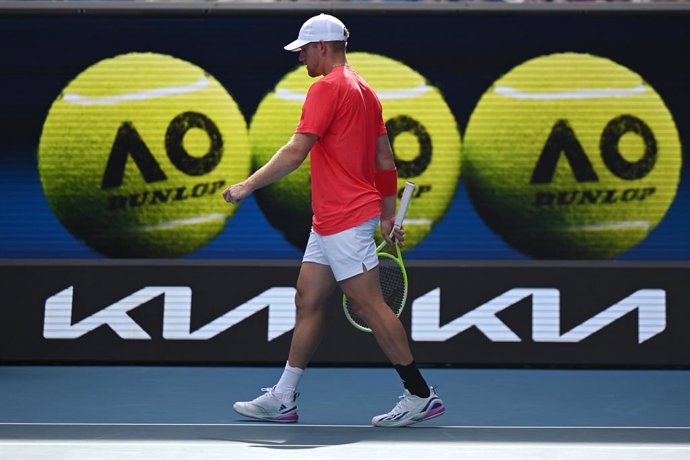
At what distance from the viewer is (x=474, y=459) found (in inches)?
198

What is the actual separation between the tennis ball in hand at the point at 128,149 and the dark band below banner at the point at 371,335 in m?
0.38

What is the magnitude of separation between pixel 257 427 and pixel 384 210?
3.86 ft

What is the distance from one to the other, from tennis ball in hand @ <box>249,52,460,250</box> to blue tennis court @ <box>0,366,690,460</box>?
1.07m

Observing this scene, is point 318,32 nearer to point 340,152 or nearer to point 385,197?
point 340,152

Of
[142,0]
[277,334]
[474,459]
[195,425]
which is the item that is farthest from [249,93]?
[474,459]

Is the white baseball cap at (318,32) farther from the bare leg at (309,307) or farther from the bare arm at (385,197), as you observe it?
the bare leg at (309,307)

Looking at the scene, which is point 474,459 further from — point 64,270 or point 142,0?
point 142,0

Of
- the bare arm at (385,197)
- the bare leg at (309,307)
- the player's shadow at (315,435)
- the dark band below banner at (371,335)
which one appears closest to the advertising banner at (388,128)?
the dark band below banner at (371,335)

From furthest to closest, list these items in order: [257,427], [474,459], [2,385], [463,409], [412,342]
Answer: [412,342]
[2,385]
[463,409]
[257,427]
[474,459]

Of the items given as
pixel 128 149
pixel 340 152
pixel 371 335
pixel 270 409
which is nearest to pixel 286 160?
Result: pixel 340 152

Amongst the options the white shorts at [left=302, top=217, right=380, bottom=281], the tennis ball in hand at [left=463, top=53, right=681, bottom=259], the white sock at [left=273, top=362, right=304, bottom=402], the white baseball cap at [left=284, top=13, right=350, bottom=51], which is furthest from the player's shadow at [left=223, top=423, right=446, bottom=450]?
the tennis ball in hand at [left=463, top=53, right=681, bottom=259]

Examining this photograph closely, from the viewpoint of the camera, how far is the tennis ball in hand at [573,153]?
8484mm

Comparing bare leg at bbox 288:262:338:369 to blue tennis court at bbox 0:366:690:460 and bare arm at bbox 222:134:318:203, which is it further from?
bare arm at bbox 222:134:318:203

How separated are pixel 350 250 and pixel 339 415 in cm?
92
